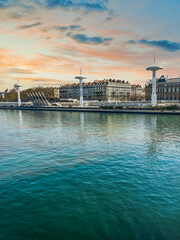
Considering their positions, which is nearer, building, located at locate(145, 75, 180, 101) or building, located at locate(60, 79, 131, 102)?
building, located at locate(145, 75, 180, 101)

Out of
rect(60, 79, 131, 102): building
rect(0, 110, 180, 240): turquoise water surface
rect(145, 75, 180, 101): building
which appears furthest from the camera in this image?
rect(60, 79, 131, 102): building

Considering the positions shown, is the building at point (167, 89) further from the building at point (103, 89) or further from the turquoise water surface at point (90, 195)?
the turquoise water surface at point (90, 195)

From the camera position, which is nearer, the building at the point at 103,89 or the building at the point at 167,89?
the building at the point at 167,89

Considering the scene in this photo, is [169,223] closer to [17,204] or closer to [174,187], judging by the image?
[174,187]

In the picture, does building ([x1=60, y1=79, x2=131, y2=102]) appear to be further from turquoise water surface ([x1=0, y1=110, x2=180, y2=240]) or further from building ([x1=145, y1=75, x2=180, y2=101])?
turquoise water surface ([x1=0, y1=110, x2=180, y2=240])

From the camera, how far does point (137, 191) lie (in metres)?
11.0

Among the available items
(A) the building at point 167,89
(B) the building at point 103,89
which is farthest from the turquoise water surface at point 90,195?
(B) the building at point 103,89

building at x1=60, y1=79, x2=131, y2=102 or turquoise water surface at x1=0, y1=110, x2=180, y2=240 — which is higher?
building at x1=60, y1=79, x2=131, y2=102

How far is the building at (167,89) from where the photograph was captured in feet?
459

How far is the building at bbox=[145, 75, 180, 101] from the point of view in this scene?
13988 cm

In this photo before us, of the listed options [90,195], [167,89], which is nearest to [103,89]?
[167,89]

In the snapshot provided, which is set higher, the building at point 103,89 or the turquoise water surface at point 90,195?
the building at point 103,89

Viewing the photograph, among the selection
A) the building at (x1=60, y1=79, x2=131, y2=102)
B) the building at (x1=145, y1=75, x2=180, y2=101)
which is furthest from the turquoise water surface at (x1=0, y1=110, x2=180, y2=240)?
the building at (x1=60, y1=79, x2=131, y2=102)

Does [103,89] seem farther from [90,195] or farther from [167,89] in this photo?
[90,195]
